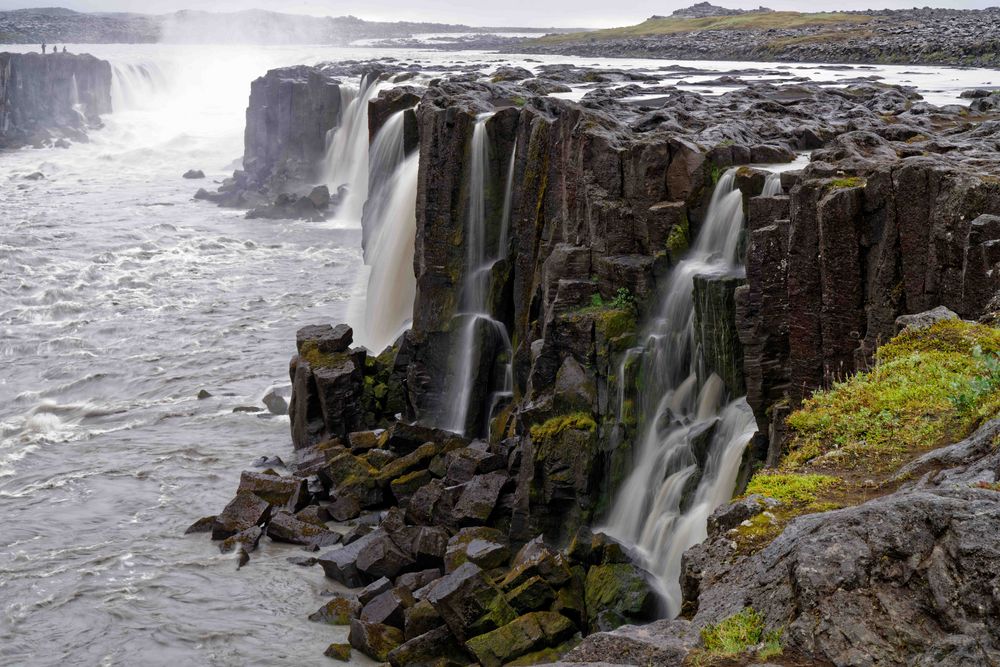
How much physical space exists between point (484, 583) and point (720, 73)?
171 feet

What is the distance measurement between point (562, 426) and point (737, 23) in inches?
5087

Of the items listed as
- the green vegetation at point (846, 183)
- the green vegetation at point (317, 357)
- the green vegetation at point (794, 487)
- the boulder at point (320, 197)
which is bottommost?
the green vegetation at point (317, 357)

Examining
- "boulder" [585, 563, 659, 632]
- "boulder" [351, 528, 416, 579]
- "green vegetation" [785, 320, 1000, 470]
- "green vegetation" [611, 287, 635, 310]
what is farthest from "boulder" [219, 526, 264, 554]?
"green vegetation" [785, 320, 1000, 470]

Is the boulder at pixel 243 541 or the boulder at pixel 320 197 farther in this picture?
the boulder at pixel 320 197

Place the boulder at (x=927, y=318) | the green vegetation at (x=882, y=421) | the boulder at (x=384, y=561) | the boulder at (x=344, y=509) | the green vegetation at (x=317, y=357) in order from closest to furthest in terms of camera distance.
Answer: the green vegetation at (x=882, y=421)
the boulder at (x=927, y=318)
the boulder at (x=384, y=561)
the boulder at (x=344, y=509)
the green vegetation at (x=317, y=357)

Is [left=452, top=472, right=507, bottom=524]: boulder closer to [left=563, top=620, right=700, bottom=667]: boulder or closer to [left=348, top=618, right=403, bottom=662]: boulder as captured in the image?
[left=348, top=618, right=403, bottom=662]: boulder

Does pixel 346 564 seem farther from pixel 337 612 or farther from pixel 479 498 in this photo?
pixel 479 498

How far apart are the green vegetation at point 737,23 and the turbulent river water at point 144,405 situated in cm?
6452

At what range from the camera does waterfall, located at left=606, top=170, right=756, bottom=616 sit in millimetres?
21547

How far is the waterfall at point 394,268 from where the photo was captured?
1566 inches

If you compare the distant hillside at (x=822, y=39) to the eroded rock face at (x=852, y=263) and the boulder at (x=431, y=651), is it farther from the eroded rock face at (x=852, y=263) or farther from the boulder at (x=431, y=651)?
the boulder at (x=431, y=651)

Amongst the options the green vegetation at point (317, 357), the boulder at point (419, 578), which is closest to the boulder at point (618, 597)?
the boulder at point (419, 578)

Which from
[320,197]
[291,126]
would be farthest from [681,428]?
[291,126]

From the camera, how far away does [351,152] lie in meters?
73.0
